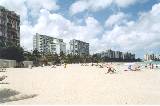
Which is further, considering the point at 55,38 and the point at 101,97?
the point at 55,38

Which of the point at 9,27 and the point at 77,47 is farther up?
the point at 9,27

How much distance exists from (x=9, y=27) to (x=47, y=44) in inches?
3508

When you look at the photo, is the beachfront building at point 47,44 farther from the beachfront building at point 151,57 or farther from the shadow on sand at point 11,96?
the shadow on sand at point 11,96

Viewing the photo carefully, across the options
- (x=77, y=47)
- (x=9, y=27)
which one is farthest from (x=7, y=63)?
(x=77, y=47)

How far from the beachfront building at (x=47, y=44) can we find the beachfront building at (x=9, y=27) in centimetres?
7798

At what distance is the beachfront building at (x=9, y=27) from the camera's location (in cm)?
8150

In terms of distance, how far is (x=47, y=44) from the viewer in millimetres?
174875

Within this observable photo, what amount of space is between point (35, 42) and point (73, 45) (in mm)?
33767

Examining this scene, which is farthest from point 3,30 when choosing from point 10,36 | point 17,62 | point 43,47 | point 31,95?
point 43,47

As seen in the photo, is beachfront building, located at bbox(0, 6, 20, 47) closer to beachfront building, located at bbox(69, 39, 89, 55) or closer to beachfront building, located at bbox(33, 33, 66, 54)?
beachfront building, located at bbox(33, 33, 66, 54)

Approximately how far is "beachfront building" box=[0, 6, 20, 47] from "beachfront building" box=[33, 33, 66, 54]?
77984 millimetres

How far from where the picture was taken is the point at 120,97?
1208 centimetres

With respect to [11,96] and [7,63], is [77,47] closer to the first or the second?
[7,63]

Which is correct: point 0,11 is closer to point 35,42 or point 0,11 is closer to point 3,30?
point 3,30
